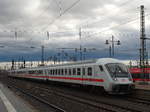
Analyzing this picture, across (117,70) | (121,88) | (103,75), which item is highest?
(117,70)

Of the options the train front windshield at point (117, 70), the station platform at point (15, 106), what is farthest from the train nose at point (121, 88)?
the station platform at point (15, 106)

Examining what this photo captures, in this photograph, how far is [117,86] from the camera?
59.2ft

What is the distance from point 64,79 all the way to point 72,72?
2721 mm

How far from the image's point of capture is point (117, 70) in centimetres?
1925

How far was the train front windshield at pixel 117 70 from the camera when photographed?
1884 centimetres

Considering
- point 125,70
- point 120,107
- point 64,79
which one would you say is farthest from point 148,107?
point 64,79

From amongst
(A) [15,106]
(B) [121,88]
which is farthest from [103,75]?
(A) [15,106]

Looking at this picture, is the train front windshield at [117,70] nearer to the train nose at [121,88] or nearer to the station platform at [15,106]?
the train nose at [121,88]

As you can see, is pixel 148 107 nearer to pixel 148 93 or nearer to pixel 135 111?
pixel 135 111

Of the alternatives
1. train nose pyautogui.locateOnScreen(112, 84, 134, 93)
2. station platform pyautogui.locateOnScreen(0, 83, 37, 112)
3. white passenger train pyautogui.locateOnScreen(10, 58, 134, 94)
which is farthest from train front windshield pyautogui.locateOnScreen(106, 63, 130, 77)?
station platform pyautogui.locateOnScreen(0, 83, 37, 112)

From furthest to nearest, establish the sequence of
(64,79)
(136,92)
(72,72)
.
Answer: (64,79), (72,72), (136,92)

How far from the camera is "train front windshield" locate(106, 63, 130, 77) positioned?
1884 centimetres

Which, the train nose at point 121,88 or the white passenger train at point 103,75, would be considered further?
the white passenger train at point 103,75

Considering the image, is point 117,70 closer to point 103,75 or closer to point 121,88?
point 103,75
